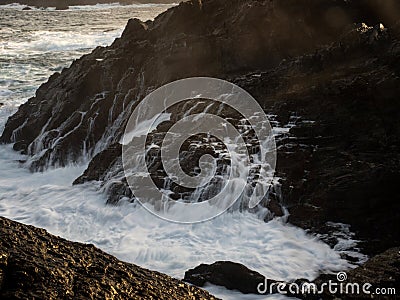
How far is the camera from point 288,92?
11094mm

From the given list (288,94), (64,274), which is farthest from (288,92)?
(64,274)

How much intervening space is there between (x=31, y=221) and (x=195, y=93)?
543 cm

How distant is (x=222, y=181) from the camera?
9359 millimetres

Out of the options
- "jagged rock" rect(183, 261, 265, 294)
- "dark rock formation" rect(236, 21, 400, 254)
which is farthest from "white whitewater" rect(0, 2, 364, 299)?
"dark rock formation" rect(236, 21, 400, 254)

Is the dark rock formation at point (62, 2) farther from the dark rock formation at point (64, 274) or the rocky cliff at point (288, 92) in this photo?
the dark rock formation at point (64, 274)

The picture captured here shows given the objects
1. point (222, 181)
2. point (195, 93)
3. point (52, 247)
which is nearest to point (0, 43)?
point (195, 93)

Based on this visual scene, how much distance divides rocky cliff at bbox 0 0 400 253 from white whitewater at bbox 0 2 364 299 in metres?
0.44

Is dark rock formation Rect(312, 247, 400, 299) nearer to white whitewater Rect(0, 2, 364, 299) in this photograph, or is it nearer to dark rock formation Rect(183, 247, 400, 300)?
dark rock formation Rect(183, 247, 400, 300)

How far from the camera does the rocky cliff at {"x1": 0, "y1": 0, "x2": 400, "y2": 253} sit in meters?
8.26

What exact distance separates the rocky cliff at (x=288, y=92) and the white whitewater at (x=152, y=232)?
44 cm

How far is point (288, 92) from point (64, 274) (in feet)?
29.1

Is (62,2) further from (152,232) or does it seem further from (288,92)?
(152,232)

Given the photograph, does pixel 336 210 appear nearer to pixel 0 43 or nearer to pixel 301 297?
pixel 301 297

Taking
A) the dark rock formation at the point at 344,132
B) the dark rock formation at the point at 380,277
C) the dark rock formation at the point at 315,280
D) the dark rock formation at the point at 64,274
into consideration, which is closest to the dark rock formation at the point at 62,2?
the dark rock formation at the point at 344,132
